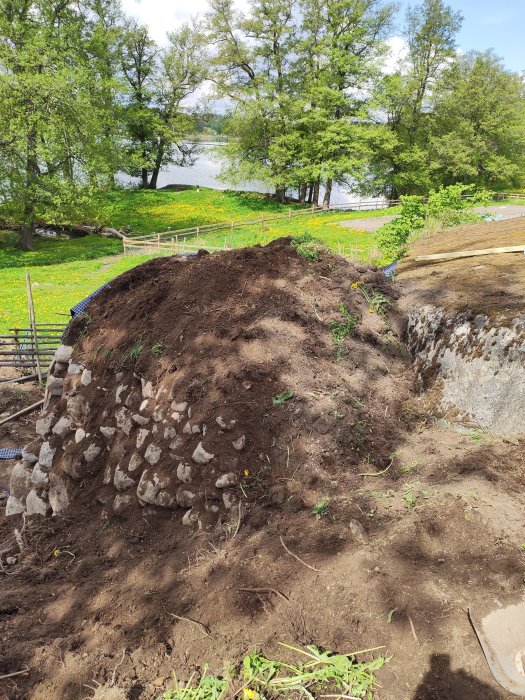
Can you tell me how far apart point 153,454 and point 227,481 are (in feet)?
3.16

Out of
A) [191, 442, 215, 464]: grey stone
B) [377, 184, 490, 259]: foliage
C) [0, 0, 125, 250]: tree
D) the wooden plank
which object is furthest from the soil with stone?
[0, 0, 125, 250]: tree

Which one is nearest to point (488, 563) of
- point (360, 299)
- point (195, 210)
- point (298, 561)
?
point (298, 561)

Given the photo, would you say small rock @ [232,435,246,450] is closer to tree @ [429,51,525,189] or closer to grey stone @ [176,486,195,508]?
grey stone @ [176,486,195,508]

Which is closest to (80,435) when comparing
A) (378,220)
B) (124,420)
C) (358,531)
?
(124,420)

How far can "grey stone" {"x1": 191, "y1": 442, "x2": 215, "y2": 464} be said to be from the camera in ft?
13.7

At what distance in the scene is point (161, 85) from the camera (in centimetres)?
4069

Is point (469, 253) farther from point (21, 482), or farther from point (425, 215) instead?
point (21, 482)

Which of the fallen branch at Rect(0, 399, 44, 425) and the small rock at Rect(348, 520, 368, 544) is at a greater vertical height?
the small rock at Rect(348, 520, 368, 544)

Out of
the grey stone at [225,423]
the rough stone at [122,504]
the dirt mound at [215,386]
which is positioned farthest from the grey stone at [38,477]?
the grey stone at [225,423]

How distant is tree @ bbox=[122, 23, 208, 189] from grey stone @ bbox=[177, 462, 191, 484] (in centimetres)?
3997

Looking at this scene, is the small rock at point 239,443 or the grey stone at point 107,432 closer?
the small rock at point 239,443

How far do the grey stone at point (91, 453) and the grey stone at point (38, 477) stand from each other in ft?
2.55

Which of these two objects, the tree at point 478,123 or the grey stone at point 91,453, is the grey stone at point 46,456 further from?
the tree at point 478,123

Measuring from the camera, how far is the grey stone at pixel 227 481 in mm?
4031
